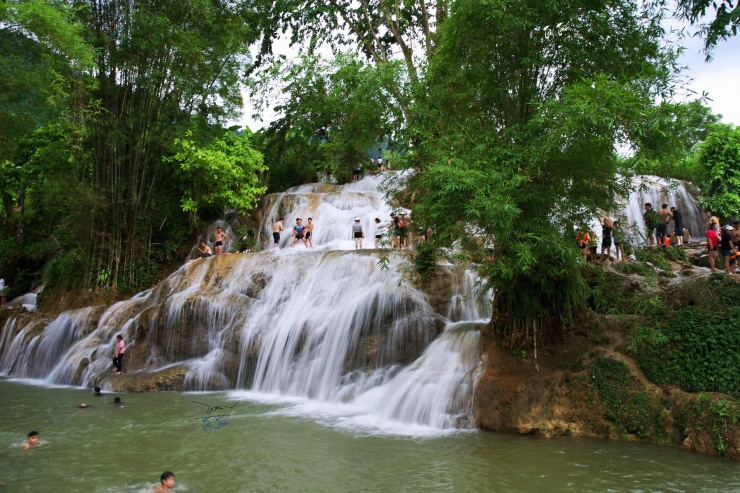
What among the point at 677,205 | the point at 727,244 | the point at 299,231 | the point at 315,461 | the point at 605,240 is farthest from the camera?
the point at 677,205

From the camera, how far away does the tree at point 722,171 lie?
19.3m

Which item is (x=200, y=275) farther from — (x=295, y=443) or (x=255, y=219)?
(x=295, y=443)

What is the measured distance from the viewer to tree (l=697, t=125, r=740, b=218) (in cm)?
1931

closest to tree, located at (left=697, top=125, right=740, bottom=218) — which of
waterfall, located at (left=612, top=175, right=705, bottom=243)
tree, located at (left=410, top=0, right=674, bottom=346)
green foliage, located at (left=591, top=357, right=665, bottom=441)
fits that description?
waterfall, located at (left=612, top=175, right=705, bottom=243)

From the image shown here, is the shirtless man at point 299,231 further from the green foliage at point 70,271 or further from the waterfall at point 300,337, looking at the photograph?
the green foliage at point 70,271

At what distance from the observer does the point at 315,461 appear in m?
7.29

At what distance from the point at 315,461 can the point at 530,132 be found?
570cm

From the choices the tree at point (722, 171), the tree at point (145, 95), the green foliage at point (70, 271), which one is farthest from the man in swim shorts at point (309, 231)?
the tree at point (722, 171)

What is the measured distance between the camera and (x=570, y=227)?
28.8 feet

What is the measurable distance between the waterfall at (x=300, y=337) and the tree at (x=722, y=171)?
1241cm

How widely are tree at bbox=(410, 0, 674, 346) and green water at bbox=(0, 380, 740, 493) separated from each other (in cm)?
250

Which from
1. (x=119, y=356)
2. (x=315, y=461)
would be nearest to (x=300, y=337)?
(x=119, y=356)

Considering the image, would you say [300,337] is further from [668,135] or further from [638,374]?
[668,135]

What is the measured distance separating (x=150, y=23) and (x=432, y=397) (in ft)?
45.3
